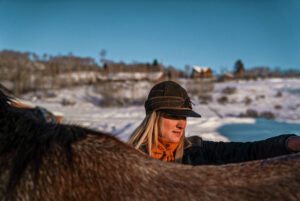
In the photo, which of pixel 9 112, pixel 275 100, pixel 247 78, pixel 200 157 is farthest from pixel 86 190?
pixel 247 78

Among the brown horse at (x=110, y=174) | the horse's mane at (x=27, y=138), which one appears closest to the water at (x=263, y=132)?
the brown horse at (x=110, y=174)

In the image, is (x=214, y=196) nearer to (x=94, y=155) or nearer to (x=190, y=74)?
(x=94, y=155)

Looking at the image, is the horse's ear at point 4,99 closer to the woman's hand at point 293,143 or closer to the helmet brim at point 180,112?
the helmet brim at point 180,112

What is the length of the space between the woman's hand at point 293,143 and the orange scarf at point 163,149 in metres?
1.04

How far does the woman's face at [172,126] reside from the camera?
2.23 metres

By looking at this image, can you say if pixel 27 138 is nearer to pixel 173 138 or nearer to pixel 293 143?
pixel 173 138

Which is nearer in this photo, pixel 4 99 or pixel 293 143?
pixel 4 99

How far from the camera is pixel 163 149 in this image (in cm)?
229

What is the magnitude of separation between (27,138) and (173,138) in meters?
1.41

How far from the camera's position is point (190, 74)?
53562 mm

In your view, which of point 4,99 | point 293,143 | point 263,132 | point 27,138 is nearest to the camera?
point 27,138

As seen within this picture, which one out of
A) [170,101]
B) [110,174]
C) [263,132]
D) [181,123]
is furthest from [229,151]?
[263,132]

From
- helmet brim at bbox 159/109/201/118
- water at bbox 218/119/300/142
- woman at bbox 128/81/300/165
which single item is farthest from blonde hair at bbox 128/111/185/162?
water at bbox 218/119/300/142

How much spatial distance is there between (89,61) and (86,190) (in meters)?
56.2
